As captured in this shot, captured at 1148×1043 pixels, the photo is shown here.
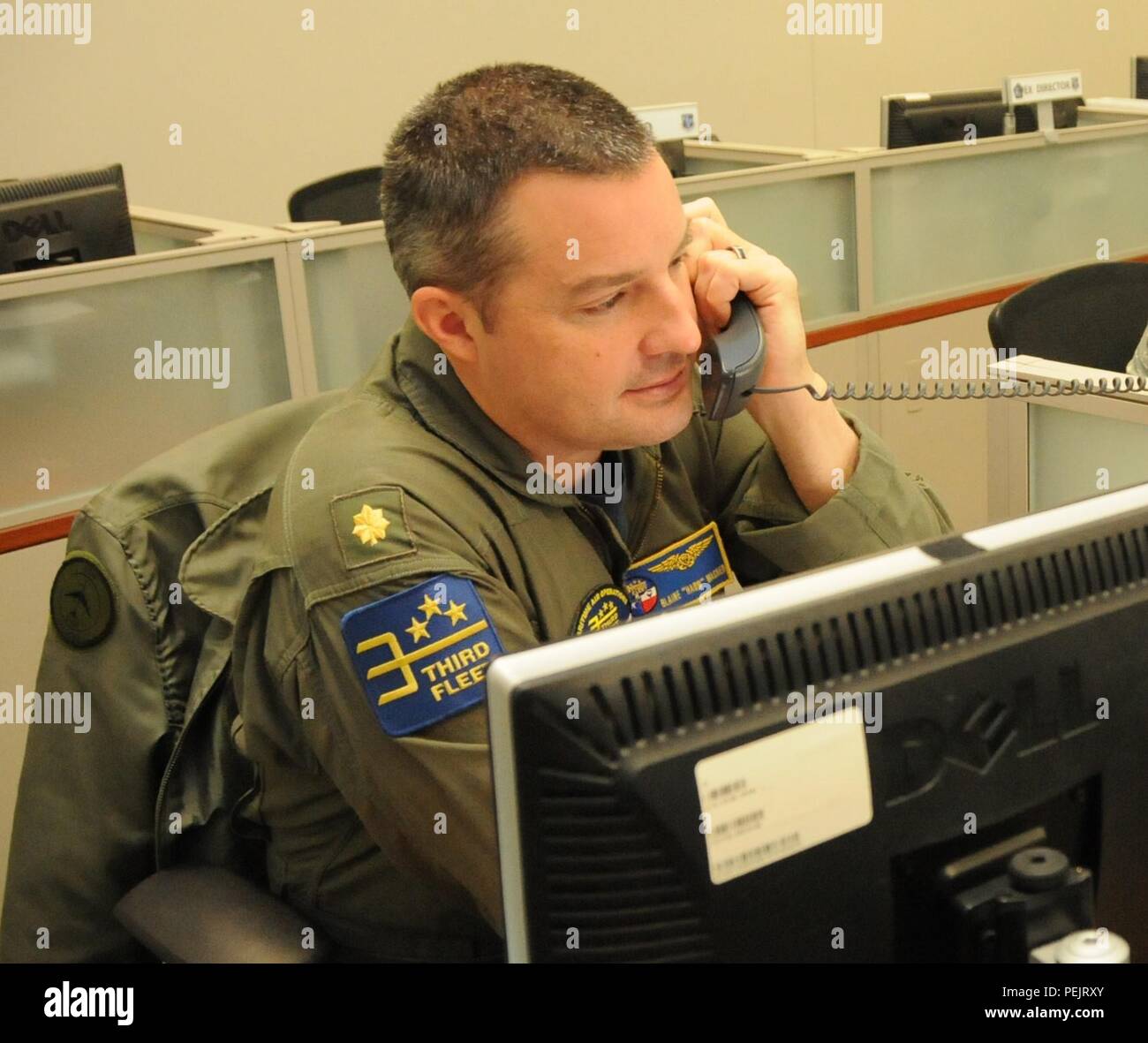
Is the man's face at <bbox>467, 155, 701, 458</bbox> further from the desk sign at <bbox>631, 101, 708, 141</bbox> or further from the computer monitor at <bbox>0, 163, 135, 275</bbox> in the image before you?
the desk sign at <bbox>631, 101, 708, 141</bbox>

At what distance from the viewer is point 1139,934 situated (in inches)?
24.5

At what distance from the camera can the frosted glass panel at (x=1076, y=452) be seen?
1.65 m

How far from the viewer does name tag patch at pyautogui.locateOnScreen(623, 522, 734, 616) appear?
1.14 m

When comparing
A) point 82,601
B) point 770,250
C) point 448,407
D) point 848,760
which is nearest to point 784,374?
point 448,407

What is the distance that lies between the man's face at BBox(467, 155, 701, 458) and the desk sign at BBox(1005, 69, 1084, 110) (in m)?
2.18

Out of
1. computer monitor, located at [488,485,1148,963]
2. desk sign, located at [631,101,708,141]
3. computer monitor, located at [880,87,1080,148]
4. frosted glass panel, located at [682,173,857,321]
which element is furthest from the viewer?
computer monitor, located at [880,87,1080,148]

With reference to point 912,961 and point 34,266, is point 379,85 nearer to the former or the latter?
point 34,266

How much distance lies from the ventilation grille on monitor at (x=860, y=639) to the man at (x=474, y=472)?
0.37 metres

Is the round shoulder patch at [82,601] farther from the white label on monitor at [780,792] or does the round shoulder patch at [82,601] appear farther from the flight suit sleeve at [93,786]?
the white label on monitor at [780,792]

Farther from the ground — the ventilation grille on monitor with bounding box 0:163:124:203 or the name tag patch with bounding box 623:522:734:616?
the ventilation grille on monitor with bounding box 0:163:124:203

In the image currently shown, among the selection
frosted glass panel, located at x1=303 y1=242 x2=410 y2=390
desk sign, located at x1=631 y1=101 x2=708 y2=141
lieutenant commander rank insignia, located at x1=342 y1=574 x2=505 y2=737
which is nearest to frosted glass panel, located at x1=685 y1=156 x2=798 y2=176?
desk sign, located at x1=631 y1=101 x2=708 y2=141

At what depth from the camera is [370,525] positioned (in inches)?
37.0

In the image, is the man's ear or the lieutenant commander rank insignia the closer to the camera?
the lieutenant commander rank insignia
